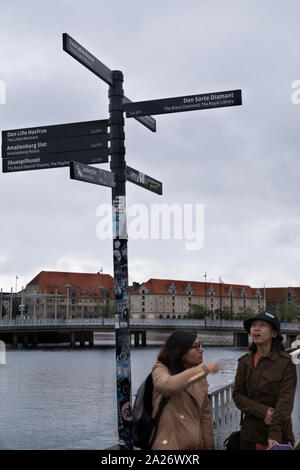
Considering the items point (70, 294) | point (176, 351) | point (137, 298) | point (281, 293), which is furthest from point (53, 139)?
point (281, 293)

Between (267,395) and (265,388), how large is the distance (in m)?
0.05

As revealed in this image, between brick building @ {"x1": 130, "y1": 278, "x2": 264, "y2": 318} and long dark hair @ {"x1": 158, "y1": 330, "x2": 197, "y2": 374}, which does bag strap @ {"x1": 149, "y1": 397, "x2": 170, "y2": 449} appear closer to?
long dark hair @ {"x1": 158, "y1": 330, "x2": 197, "y2": 374}

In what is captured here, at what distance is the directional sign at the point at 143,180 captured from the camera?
6114 millimetres

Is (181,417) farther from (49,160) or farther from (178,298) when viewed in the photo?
(178,298)

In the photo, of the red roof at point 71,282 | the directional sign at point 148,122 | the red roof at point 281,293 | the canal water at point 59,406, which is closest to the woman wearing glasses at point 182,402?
the directional sign at point 148,122

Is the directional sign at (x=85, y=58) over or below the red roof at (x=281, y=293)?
over

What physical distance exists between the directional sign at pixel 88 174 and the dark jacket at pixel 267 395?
6.63 feet

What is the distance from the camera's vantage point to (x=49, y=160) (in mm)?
5977

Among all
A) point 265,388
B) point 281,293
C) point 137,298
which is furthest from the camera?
point 281,293

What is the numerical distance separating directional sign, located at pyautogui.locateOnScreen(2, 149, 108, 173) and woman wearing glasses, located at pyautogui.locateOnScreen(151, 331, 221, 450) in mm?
2645

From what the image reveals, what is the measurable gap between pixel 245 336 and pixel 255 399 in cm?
8697

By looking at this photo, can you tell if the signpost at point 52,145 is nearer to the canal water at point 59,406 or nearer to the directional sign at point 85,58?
the directional sign at point 85,58

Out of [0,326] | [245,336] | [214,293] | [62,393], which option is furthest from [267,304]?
[62,393]

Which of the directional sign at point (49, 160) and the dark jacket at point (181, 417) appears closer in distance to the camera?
the dark jacket at point (181, 417)
